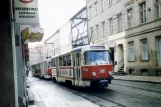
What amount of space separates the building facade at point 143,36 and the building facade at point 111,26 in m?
1.40

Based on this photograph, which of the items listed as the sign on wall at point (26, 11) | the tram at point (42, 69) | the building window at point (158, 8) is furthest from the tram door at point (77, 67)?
the tram at point (42, 69)

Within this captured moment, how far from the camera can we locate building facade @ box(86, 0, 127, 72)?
3238cm

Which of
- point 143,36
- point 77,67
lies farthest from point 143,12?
point 77,67

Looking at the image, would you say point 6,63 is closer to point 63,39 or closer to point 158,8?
point 158,8

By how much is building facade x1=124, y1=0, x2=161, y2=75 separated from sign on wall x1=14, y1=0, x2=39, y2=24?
19493mm

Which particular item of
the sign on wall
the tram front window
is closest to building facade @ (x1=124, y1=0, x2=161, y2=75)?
the tram front window

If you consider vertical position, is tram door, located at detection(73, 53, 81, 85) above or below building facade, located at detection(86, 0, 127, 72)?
below

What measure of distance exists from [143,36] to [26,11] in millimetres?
21978

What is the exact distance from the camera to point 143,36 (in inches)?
1072

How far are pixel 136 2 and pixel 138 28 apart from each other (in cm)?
296

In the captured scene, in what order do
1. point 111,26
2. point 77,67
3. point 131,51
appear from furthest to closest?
point 111,26 → point 131,51 → point 77,67

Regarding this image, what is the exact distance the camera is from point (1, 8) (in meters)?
5.67

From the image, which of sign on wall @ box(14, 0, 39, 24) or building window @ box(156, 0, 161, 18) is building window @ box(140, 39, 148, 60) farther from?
sign on wall @ box(14, 0, 39, 24)

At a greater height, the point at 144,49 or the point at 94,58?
the point at 144,49
